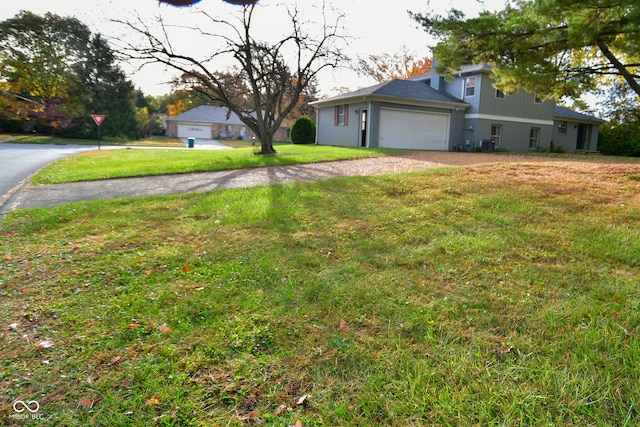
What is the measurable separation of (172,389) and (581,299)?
292cm

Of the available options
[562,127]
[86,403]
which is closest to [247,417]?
[86,403]

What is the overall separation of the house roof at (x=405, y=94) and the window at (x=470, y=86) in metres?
0.62

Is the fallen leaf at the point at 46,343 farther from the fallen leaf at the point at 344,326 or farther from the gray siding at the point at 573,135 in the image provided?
the gray siding at the point at 573,135

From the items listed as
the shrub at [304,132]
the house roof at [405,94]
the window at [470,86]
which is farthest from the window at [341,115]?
the window at [470,86]

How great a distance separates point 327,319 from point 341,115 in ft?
65.5

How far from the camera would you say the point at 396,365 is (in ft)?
7.40

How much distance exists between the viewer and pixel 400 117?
1928 centimetres

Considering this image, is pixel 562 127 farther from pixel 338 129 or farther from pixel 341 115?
pixel 338 129

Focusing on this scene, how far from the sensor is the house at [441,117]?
62.4ft

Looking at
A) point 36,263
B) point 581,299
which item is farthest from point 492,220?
point 36,263

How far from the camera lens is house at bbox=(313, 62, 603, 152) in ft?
62.4

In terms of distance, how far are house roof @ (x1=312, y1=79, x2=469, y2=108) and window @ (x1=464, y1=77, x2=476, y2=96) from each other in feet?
2.04

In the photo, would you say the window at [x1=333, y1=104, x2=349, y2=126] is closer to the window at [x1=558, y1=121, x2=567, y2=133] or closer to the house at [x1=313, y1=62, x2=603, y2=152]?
the house at [x1=313, y1=62, x2=603, y2=152]

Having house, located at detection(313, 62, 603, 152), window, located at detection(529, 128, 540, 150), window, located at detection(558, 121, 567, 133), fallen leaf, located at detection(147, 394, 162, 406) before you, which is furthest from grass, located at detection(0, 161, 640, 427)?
window, located at detection(558, 121, 567, 133)
